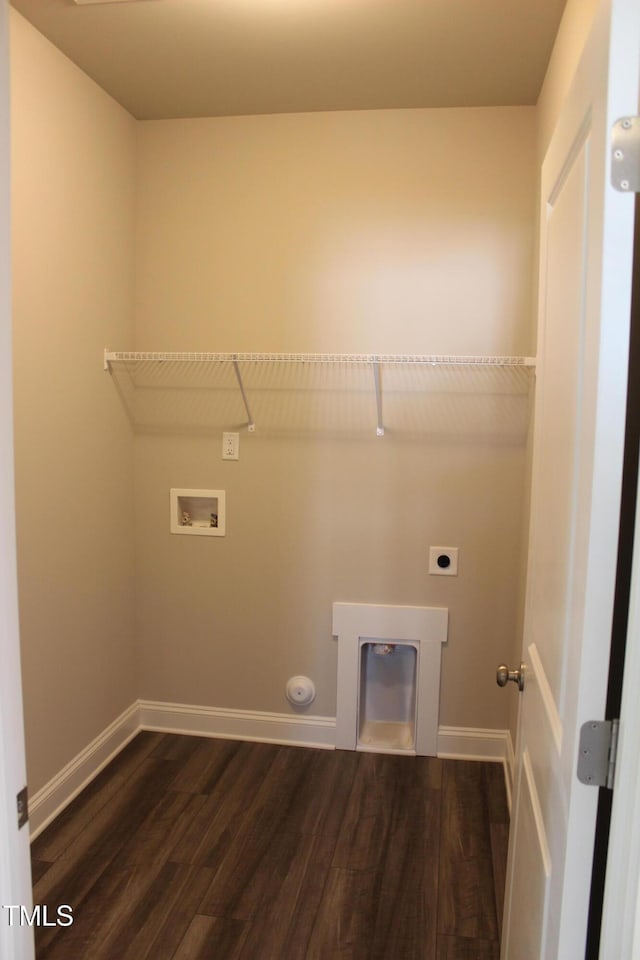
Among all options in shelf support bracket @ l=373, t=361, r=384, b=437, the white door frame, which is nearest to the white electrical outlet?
shelf support bracket @ l=373, t=361, r=384, b=437

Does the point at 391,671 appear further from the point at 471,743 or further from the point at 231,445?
the point at 231,445

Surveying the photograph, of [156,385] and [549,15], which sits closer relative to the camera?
[549,15]

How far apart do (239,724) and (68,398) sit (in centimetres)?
160

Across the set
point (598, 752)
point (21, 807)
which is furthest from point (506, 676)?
point (21, 807)

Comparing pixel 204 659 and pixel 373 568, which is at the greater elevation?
pixel 373 568

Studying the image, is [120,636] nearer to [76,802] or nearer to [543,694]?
[76,802]

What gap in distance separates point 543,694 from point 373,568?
1631 mm

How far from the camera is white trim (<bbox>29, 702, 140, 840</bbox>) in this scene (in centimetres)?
229

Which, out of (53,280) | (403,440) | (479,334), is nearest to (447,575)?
(403,440)

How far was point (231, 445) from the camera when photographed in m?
2.87

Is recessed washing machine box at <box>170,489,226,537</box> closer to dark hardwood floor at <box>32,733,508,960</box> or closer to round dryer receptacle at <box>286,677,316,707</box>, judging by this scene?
round dryer receptacle at <box>286,677,316,707</box>

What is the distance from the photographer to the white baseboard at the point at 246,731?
9.04 feet

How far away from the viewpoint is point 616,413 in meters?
0.83

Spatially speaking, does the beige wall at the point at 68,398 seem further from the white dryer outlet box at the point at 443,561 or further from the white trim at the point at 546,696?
the white trim at the point at 546,696
